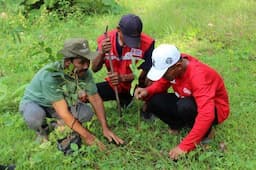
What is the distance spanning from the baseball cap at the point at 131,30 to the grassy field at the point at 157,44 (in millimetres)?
696

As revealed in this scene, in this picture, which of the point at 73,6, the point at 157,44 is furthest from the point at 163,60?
the point at 73,6

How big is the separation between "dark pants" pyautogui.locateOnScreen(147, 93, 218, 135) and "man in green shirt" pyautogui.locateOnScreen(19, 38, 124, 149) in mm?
401

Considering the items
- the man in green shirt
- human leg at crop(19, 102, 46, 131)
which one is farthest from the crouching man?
human leg at crop(19, 102, 46, 131)

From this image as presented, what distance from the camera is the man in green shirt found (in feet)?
11.6

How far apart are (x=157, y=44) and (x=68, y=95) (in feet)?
8.71

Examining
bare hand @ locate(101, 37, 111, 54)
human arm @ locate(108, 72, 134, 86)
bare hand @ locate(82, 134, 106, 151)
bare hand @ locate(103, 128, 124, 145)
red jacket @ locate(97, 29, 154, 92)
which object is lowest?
bare hand @ locate(103, 128, 124, 145)

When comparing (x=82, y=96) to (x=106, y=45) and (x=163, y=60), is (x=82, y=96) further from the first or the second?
(x=163, y=60)

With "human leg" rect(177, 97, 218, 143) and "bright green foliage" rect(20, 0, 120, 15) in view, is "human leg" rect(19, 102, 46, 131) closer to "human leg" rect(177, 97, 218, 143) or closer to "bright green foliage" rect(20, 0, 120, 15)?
"human leg" rect(177, 97, 218, 143)

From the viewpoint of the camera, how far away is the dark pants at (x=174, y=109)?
12.2 feet

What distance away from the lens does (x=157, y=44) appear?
6000 mm

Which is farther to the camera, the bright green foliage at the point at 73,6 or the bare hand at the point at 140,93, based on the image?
the bright green foliage at the point at 73,6

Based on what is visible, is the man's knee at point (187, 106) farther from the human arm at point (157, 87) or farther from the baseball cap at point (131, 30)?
the baseball cap at point (131, 30)

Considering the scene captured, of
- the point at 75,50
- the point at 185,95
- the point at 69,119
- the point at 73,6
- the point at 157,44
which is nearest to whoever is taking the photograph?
the point at 75,50

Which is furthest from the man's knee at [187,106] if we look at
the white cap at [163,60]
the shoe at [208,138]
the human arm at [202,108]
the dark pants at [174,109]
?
the white cap at [163,60]
